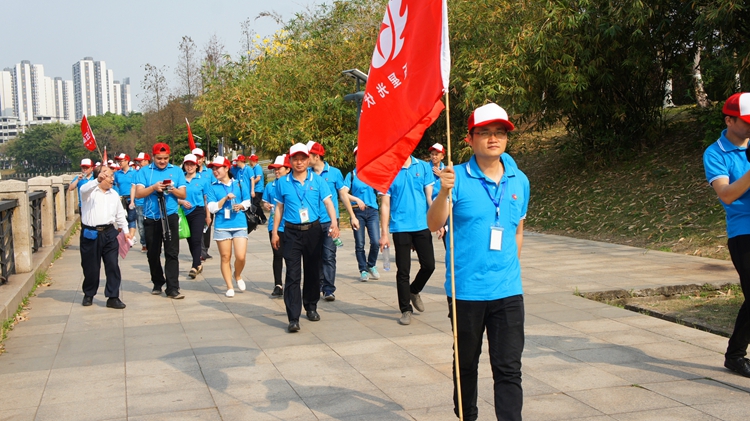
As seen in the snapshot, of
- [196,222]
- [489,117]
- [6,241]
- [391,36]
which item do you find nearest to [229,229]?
[196,222]

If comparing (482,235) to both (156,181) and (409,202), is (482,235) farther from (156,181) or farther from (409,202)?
(156,181)

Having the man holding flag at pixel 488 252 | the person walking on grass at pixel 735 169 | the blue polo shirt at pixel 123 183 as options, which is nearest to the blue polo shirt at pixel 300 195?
the man holding flag at pixel 488 252

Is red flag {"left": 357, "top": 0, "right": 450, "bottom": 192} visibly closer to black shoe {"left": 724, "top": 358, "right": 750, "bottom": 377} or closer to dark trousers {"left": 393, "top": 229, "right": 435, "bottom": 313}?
black shoe {"left": 724, "top": 358, "right": 750, "bottom": 377}

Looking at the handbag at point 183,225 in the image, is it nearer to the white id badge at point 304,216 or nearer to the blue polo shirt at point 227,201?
the blue polo shirt at point 227,201

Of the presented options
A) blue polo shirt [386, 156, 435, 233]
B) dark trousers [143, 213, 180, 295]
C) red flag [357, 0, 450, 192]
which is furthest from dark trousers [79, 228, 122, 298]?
red flag [357, 0, 450, 192]

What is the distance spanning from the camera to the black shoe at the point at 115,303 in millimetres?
9086

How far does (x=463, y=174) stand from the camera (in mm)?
4047

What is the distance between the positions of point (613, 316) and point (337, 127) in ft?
58.8

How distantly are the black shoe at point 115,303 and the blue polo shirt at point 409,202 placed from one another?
11.6ft

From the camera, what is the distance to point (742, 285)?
5293mm

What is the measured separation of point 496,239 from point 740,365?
2628 millimetres

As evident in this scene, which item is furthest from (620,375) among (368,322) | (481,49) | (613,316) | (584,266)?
(481,49)

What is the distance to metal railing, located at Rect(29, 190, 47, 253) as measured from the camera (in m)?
13.5

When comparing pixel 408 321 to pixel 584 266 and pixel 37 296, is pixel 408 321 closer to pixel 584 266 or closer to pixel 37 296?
pixel 584 266
